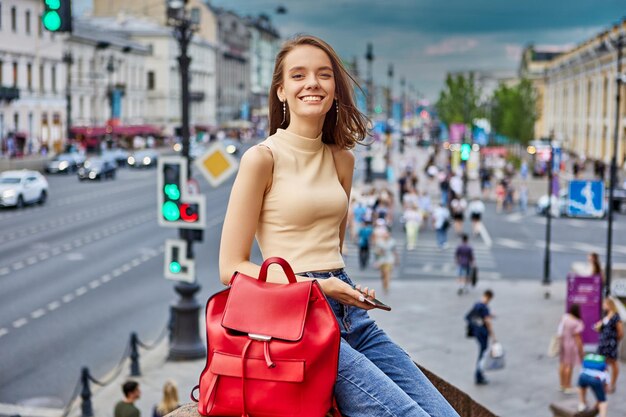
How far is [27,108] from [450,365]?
5409cm

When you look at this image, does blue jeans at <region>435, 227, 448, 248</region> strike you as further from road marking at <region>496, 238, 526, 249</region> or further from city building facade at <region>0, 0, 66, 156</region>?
city building facade at <region>0, 0, 66, 156</region>

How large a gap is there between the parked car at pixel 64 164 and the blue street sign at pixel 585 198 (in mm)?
40784

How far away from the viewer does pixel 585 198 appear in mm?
25250

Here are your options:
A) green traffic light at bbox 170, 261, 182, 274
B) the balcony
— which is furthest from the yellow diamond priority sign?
the balcony

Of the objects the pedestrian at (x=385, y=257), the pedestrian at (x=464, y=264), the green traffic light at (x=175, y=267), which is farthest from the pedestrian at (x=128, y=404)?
the pedestrian at (x=464, y=264)

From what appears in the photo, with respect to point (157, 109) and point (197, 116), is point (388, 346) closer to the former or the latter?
point (157, 109)

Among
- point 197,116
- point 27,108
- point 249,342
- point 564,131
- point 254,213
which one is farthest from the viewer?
point 197,116

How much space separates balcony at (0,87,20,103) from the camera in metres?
61.0

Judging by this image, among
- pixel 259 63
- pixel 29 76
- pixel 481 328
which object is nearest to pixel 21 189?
pixel 29 76

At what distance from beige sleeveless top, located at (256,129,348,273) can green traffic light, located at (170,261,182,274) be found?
12.6m

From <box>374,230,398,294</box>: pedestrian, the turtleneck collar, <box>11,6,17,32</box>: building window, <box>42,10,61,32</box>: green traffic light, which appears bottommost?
<box>374,230,398,294</box>: pedestrian

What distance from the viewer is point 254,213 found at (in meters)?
3.33

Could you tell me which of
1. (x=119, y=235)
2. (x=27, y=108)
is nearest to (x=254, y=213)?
(x=119, y=235)

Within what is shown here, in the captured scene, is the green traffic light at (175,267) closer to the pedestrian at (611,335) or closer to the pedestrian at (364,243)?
the pedestrian at (611,335)
